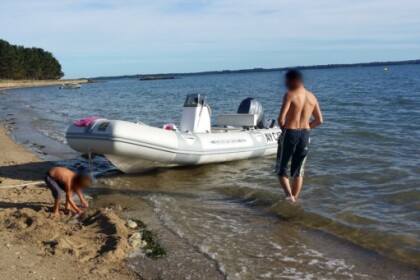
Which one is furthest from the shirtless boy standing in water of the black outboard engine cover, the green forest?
the green forest

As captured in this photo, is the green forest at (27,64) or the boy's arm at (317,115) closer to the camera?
the boy's arm at (317,115)

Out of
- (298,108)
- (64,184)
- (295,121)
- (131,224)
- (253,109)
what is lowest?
(131,224)

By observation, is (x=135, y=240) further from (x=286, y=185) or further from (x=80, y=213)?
(x=286, y=185)

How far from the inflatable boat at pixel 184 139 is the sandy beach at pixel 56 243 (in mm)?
1411

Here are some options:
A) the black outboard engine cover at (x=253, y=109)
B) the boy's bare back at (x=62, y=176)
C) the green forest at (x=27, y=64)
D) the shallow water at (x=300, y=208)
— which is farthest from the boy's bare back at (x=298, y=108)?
the green forest at (x=27, y=64)

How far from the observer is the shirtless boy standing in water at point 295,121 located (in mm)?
5691

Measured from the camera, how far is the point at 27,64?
93875mm

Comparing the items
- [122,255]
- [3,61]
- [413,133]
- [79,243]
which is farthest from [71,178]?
[3,61]

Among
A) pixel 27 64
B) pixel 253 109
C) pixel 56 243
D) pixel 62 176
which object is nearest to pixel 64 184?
pixel 62 176

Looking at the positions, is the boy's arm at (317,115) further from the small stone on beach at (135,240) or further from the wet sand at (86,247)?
the small stone on beach at (135,240)

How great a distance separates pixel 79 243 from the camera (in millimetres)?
4559

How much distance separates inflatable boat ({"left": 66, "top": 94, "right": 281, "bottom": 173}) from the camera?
7488 mm

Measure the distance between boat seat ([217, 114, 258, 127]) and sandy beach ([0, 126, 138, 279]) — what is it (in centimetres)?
493

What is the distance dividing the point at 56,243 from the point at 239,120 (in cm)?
640
